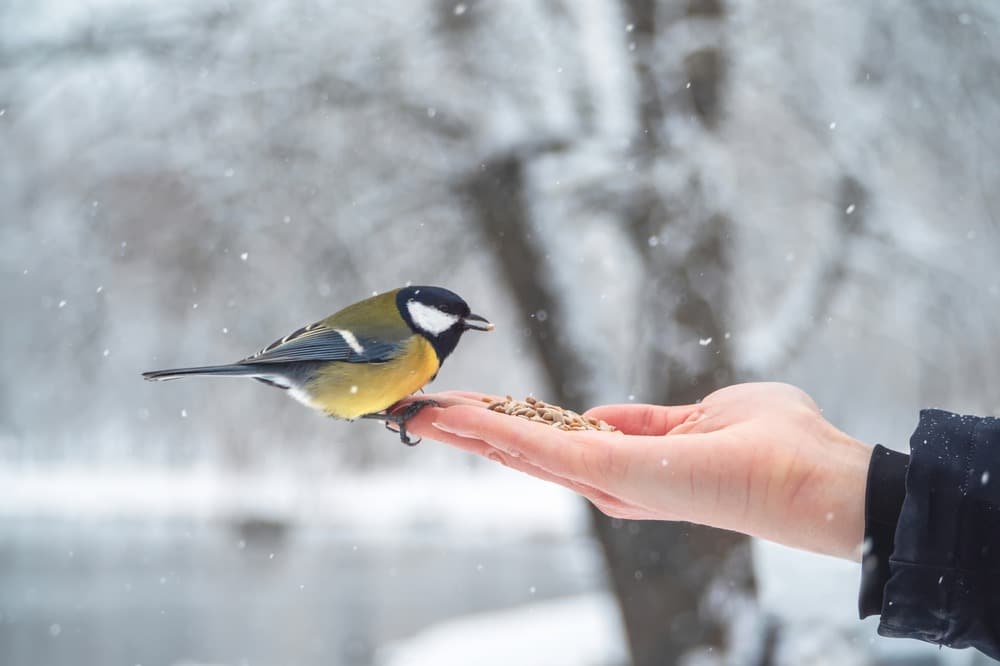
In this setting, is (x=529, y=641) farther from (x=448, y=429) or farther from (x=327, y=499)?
(x=448, y=429)

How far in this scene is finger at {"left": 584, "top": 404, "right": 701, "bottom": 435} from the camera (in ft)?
8.48

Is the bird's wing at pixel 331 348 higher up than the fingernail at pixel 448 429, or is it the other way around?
the fingernail at pixel 448 429

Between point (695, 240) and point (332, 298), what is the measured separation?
5.58 feet

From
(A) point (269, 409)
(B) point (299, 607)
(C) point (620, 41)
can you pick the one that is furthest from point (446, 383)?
(B) point (299, 607)

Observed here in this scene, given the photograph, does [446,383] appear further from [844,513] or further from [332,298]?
[844,513]

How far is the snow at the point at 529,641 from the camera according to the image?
5719 millimetres

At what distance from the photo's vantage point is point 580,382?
4.34 metres

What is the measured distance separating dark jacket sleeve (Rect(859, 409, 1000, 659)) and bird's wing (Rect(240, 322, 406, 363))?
1455 millimetres

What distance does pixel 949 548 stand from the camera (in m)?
1.66

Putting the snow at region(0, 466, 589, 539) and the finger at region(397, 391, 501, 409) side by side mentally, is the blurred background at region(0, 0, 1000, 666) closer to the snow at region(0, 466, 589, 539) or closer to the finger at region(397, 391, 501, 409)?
the snow at region(0, 466, 589, 539)

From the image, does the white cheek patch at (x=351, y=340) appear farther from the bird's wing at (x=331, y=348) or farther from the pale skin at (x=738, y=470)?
the pale skin at (x=738, y=470)

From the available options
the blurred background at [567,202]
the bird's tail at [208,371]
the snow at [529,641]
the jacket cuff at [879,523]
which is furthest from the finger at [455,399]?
the snow at [529,641]

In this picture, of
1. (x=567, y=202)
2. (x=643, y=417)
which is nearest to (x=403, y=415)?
(x=643, y=417)

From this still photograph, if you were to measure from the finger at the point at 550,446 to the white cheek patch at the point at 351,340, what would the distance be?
66 centimetres
